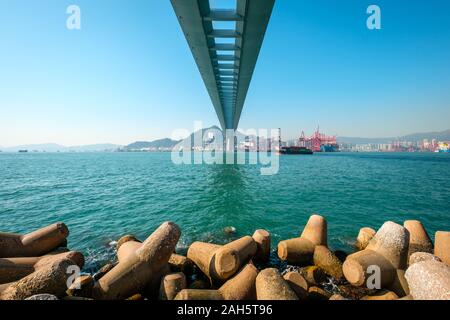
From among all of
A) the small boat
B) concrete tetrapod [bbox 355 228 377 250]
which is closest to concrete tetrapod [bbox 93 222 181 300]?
concrete tetrapod [bbox 355 228 377 250]

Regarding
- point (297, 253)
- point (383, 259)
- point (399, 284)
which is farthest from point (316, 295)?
point (399, 284)

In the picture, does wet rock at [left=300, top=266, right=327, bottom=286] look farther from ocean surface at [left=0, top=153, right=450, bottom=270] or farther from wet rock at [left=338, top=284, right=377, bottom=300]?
ocean surface at [left=0, top=153, right=450, bottom=270]

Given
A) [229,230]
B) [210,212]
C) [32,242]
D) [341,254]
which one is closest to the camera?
[32,242]

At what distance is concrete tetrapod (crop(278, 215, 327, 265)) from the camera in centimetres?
498

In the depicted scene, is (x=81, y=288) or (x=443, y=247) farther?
(x=443, y=247)

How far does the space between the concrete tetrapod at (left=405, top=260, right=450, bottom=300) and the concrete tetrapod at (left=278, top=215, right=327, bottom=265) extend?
2.12m

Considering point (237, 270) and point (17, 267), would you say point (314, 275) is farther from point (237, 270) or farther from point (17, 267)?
point (17, 267)

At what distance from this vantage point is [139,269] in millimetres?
3621

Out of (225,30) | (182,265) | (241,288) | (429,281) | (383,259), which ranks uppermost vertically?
(225,30)

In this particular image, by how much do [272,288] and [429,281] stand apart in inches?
88.0

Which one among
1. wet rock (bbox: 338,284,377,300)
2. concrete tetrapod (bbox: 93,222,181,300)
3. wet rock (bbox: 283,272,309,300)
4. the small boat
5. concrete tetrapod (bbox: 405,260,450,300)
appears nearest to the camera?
concrete tetrapod (bbox: 405,260,450,300)
